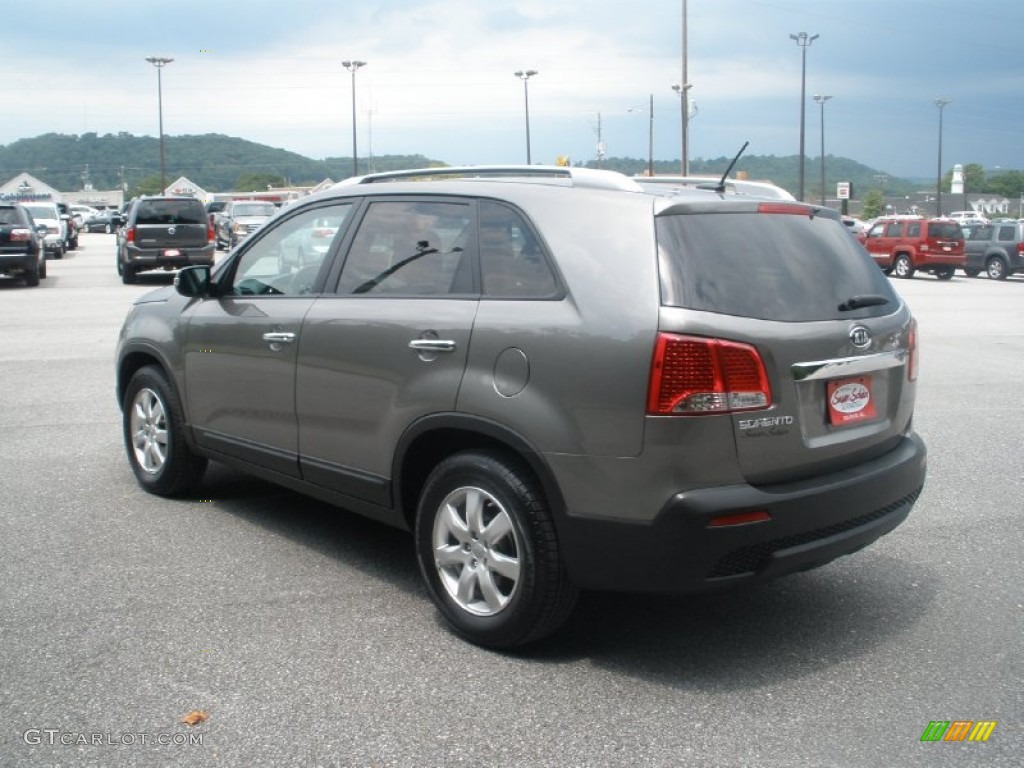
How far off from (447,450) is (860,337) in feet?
5.42

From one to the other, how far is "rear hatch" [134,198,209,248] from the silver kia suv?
2191cm

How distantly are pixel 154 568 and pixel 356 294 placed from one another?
1598mm

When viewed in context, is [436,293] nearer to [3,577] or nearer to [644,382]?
[644,382]

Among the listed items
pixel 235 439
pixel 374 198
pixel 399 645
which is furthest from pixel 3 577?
pixel 374 198

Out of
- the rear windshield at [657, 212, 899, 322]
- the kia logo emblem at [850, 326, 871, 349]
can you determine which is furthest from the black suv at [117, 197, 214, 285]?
the kia logo emblem at [850, 326, 871, 349]

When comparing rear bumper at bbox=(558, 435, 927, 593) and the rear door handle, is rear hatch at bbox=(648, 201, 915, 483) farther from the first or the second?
the rear door handle

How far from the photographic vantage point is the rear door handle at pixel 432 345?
4.42m

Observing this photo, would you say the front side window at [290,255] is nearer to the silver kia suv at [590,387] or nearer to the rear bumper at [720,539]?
the silver kia suv at [590,387]

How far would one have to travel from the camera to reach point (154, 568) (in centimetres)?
529

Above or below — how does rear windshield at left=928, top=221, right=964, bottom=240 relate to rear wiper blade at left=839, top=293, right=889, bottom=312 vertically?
above

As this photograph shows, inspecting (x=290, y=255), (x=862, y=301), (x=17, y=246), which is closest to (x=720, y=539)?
(x=862, y=301)

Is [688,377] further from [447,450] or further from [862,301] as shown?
[447,450]

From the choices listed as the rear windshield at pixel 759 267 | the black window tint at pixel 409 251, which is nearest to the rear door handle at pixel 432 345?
the black window tint at pixel 409 251

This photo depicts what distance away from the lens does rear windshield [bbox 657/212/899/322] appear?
155 inches
